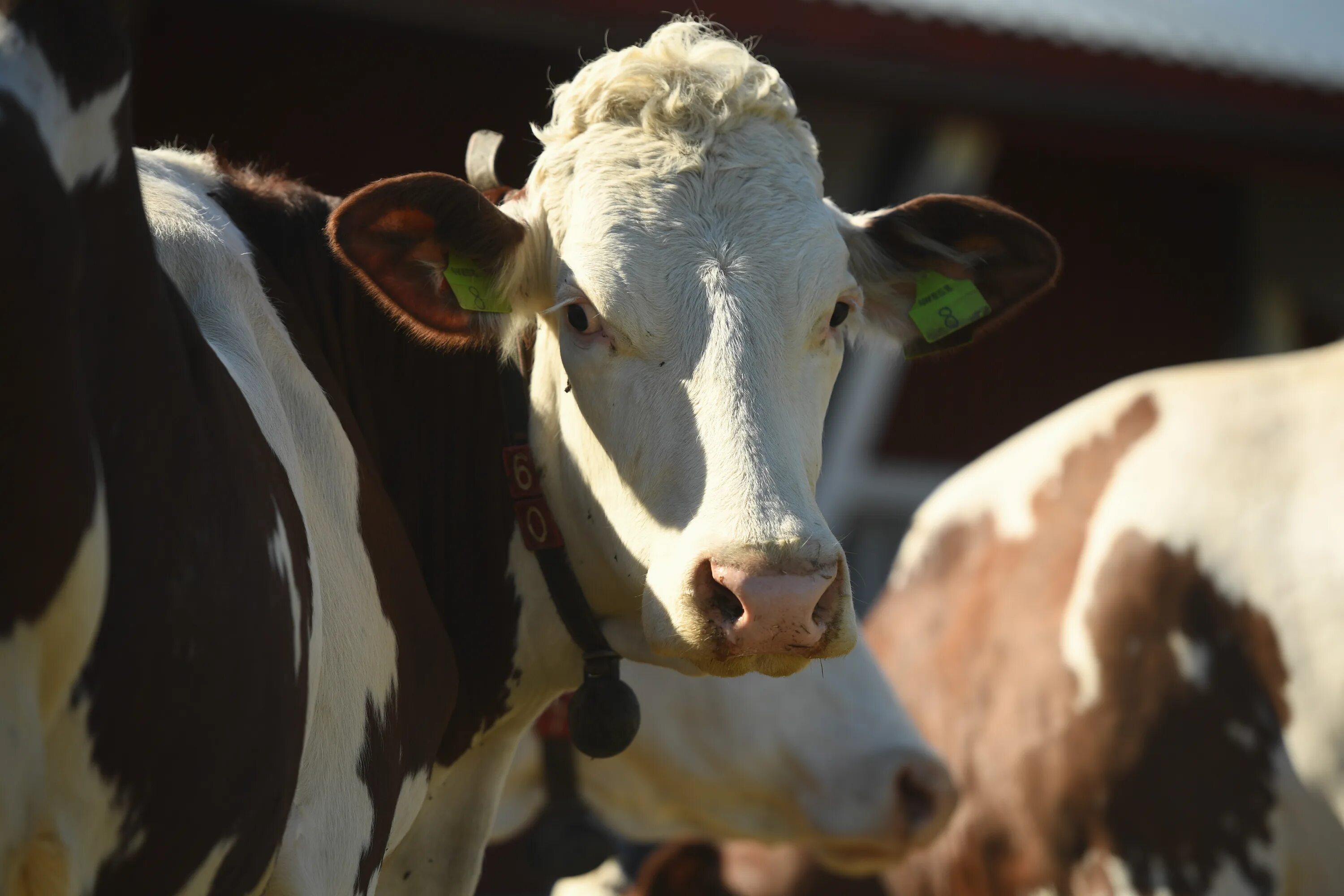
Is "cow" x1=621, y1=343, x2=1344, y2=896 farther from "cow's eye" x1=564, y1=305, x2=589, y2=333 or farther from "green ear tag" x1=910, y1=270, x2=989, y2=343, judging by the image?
"cow's eye" x1=564, y1=305, x2=589, y2=333

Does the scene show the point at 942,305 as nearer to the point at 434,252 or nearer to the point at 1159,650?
the point at 434,252

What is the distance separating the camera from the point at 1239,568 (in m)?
3.29

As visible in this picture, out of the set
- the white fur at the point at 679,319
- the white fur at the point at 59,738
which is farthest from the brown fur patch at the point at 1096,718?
the white fur at the point at 59,738

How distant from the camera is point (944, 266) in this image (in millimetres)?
2338

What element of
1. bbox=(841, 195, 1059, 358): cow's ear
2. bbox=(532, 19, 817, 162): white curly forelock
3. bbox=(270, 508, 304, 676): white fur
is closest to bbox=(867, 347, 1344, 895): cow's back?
bbox=(841, 195, 1059, 358): cow's ear

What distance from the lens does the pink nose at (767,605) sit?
1619 mm

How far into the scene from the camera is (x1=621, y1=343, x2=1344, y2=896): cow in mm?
3203

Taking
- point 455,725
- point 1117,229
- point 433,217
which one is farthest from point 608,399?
point 1117,229

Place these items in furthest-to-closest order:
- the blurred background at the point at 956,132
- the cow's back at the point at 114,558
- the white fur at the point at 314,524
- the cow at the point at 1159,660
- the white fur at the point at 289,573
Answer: the blurred background at the point at 956,132 → the cow at the point at 1159,660 → the white fur at the point at 314,524 → the white fur at the point at 289,573 → the cow's back at the point at 114,558

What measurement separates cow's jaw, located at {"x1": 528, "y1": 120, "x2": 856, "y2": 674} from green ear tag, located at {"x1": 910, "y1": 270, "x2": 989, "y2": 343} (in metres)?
0.34

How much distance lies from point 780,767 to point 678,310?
183 centimetres

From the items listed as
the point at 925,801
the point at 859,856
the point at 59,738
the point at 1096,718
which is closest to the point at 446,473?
the point at 59,738

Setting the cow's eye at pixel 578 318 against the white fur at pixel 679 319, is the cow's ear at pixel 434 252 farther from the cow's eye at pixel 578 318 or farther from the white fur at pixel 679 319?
the cow's eye at pixel 578 318

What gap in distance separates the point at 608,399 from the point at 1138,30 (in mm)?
5505
